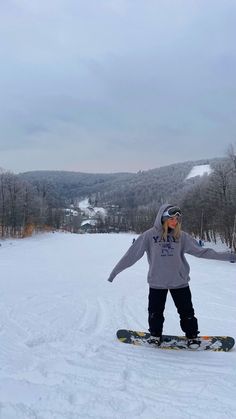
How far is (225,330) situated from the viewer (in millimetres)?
7770

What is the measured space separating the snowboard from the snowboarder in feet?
0.27

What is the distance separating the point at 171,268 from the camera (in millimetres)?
6066

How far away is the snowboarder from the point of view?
19.9 ft

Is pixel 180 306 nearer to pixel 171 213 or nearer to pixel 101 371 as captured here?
pixel 171 213

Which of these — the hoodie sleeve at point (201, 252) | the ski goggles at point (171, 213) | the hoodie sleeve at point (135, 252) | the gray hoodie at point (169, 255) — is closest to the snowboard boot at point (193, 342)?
the gray hoodie at point (169, 255)

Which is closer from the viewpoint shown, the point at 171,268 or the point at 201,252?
the point at 171,268

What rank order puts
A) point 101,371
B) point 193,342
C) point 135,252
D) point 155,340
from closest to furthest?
point 101,371
point 193,342
point 155,340
point 135,252

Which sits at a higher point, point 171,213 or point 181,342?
point 171,213

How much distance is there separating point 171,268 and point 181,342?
107 centimetres

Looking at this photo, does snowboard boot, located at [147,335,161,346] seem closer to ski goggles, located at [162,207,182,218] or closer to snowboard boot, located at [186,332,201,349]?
snowboard boot, located at [186,332,201,349]

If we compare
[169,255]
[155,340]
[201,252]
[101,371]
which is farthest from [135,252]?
[101,371]

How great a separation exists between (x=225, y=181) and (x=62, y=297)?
49813 millimetres

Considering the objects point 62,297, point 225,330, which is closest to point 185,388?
point 225,330

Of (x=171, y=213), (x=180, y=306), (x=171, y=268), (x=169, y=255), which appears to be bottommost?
(x=180, y=306)
